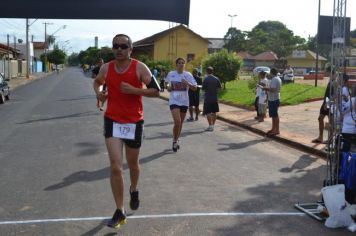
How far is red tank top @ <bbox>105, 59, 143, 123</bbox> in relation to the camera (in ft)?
17.3

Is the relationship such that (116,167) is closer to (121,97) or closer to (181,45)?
(121,97)

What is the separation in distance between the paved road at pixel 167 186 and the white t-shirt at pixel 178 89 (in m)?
1.00

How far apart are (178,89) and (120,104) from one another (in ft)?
16.7

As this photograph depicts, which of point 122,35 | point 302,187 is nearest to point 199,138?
point 302,187

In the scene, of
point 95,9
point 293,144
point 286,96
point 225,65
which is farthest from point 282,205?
point 225,65

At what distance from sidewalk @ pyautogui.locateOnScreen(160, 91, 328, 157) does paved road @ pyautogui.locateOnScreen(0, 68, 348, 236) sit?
0.39 meters

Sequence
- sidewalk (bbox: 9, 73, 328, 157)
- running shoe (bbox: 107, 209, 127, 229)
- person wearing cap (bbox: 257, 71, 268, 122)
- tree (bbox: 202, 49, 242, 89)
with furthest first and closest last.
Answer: tree (bbox: 202, 49, 242, 89), person wearing cap (bbox: 257, 71, 268, 122), sidewalk (bbox: 9, 73, 328, 157), running shoe (bbox: 107, 209, 127, 229)

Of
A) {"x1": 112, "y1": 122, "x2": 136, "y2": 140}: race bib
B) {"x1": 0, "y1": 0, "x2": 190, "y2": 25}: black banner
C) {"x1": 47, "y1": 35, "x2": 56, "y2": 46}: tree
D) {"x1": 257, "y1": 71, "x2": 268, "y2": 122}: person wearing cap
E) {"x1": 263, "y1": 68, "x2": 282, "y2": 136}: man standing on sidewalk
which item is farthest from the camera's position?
{"x1": 47, "y1": 35, "x2": 56, "y2": 46}: tree

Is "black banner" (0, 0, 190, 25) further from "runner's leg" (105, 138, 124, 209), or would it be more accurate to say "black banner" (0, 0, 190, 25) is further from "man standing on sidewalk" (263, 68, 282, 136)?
"man standing on sidewalk" (263, 68, 282, 136)

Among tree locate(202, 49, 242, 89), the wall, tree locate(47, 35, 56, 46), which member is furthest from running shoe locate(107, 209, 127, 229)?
tree locate(47, 35, 56, 46)

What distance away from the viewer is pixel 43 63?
10500 cm

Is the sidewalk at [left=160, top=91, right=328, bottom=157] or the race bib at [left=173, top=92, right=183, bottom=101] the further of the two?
the sidewalk at [left=160, top=91, right=328, bottom=157]

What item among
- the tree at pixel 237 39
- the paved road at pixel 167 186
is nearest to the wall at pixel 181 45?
the paved road at pixel 167 186

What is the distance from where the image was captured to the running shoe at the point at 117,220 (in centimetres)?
517
